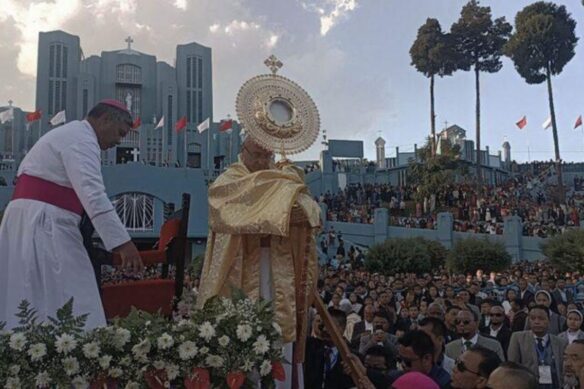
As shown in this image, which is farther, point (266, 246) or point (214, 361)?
point (266, 246)

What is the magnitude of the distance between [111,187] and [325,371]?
95.3 feet

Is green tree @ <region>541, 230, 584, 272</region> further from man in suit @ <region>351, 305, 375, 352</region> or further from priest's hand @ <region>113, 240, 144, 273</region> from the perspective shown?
priest's hand @ <region>113, 240, 144, 273</region>

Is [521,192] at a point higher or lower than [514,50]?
lower

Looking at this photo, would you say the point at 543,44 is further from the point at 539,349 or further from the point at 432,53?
the point at 539,349

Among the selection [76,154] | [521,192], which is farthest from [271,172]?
[521,192]

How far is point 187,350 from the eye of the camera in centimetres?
315

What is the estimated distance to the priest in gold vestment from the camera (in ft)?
15.6

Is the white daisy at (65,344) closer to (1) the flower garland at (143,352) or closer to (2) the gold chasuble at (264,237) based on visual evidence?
(1) the flower garland at (143,352)

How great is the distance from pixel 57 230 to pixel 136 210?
31546 mm

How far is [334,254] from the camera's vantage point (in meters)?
30.7

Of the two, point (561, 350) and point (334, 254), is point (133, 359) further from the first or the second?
point (334, 254)

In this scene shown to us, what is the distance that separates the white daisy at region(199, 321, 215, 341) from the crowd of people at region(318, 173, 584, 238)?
93.2 feet

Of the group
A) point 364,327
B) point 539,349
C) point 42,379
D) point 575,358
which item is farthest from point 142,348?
point 364,327

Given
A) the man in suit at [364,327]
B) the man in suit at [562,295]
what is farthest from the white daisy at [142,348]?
the man in suit at [562,295]
